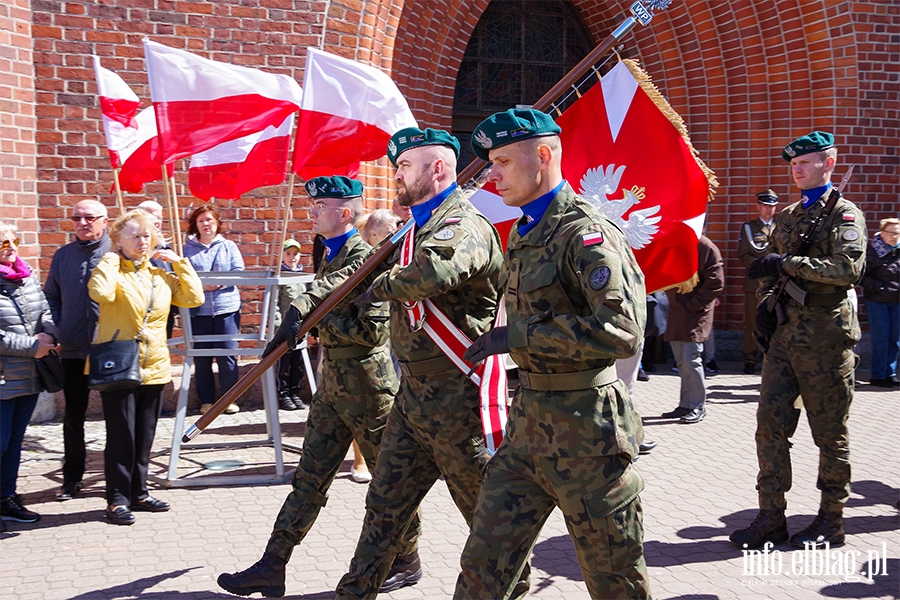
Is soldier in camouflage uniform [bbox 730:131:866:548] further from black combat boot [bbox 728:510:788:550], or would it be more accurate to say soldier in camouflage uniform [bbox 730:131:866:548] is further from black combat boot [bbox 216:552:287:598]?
black combat boot [bbox 216:552:287:598]

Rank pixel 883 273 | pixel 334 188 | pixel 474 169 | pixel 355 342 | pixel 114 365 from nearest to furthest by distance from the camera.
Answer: pixel 474 169 < pixel 355 342 < pixel 334 188 < pixel 114 365 < pixel 883 273

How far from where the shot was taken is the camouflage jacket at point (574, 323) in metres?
2.73

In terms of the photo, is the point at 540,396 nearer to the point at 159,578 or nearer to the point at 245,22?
the point at 159,578

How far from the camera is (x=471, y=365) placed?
Answer: 3.55m

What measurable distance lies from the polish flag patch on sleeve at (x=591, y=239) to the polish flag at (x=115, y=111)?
4.49 metres

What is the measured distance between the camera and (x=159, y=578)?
440 centimetres

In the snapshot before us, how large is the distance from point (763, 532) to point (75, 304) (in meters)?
4.39

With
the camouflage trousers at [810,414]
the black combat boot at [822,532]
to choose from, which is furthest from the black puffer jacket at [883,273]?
the black combat boot at [822,532]

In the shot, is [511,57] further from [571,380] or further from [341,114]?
[571,380]

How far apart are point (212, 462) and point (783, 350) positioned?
4.10m

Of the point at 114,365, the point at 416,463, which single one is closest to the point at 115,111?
the point at 114,365

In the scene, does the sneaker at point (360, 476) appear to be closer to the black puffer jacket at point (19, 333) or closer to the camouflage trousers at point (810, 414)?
the black puffer jacket at point (19, 333)

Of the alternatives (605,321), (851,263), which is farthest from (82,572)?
(851,263)

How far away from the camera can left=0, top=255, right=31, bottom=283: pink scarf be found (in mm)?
5184
